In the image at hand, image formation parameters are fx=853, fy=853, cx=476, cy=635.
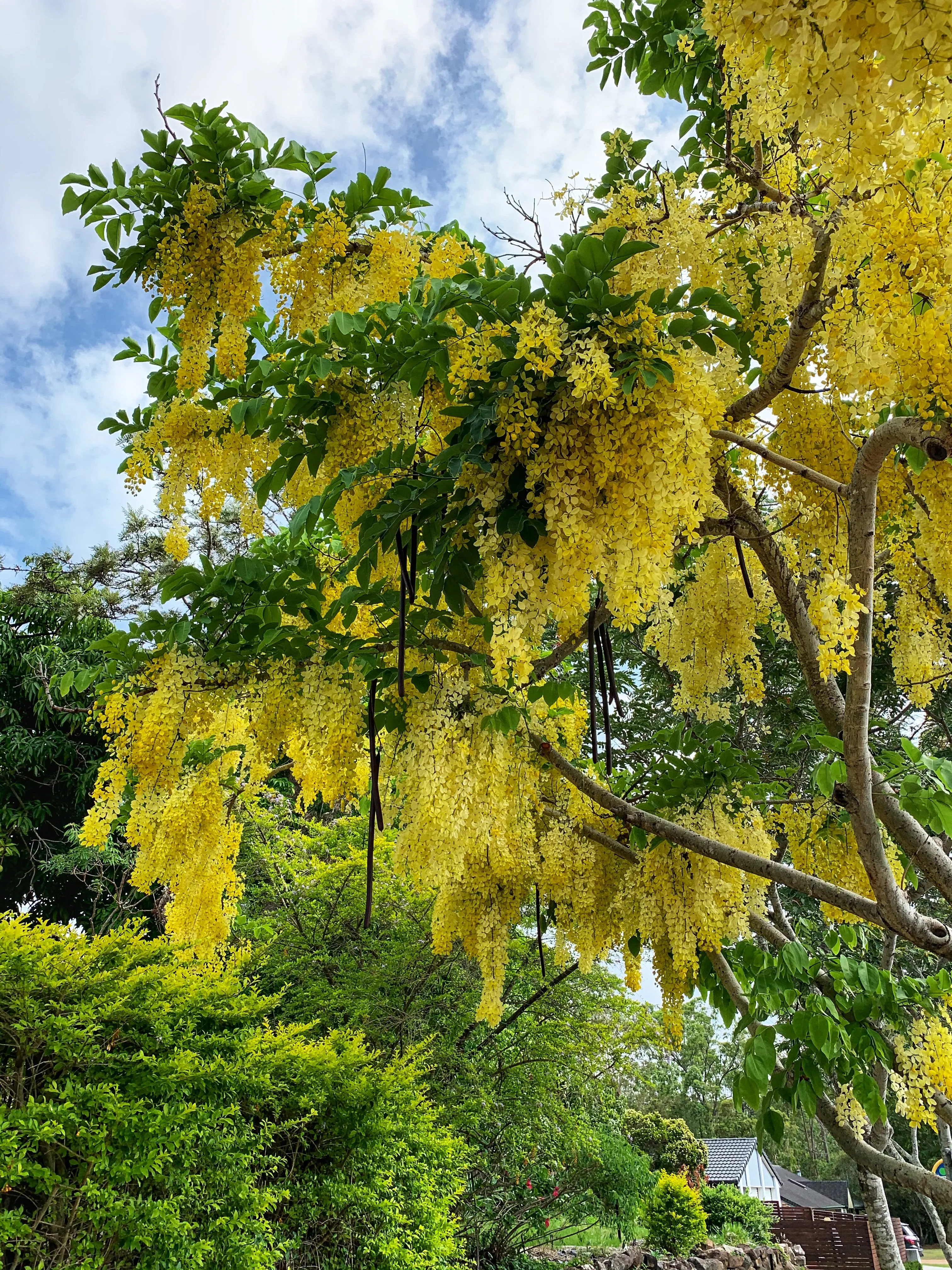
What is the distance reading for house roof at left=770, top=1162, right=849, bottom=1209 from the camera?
26281 mm

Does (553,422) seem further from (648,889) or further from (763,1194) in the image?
(763,1194)

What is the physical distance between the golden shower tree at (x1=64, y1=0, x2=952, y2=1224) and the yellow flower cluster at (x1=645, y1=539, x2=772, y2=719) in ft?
0.06

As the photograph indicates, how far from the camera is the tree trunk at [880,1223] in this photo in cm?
465

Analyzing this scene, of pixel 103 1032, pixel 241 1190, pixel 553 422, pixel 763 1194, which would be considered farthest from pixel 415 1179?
pixel 763 1194

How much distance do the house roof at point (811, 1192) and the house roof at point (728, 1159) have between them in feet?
4.01

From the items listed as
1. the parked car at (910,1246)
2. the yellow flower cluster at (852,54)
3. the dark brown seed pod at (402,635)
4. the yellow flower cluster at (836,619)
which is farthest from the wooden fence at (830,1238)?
the yellow flower cluster at (852,54)

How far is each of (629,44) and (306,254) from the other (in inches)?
84.0

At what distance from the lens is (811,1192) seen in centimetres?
2750

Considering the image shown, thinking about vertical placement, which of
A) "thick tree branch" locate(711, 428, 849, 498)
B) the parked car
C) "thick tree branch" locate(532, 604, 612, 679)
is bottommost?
the parked car

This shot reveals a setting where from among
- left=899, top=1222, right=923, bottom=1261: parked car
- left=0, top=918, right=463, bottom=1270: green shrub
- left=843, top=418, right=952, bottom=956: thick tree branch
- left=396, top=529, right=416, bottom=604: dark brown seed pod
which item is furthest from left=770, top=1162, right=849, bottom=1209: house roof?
left=396, top=529, right=416, bottom=604: dark brown seed pod

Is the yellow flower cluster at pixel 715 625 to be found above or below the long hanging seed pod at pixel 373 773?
above

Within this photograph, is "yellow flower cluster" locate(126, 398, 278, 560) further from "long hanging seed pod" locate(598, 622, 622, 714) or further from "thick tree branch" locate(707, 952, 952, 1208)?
"thick tree branch" locate(707, 952, 952, 1208)

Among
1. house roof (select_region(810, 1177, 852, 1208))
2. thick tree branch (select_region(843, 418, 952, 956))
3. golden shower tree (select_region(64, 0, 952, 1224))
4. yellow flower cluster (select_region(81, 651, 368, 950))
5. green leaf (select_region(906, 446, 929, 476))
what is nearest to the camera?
golden shower tree (select_region(64, 0, 952, 1224))

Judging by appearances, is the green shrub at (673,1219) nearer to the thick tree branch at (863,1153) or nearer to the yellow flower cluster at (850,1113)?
the thick tree branch at (863,1153)
